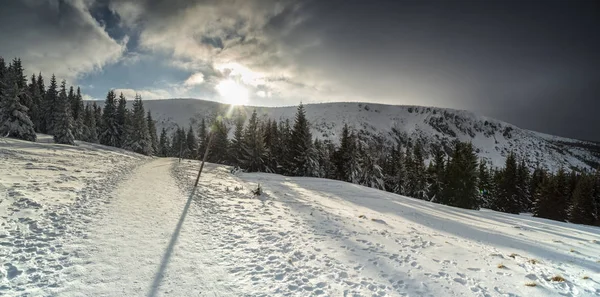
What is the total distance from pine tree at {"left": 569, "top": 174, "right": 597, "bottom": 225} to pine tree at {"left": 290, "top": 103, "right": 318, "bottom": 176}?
3995cm

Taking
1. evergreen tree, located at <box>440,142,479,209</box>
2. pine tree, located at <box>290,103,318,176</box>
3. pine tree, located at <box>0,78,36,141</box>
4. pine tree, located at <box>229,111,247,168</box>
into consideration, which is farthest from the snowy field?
pine tree, located at <box>0,78,36,141</box>

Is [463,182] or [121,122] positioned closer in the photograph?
[463,182]

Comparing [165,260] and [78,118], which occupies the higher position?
[78,118]

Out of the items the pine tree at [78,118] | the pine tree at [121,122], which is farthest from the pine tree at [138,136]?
the pine tree at [78,118]

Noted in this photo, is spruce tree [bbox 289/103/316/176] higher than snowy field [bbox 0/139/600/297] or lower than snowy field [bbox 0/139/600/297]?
higher

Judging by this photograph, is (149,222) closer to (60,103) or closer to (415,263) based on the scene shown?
(415,263)

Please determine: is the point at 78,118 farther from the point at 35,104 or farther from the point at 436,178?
the point at 436,178

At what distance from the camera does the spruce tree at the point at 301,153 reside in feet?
134

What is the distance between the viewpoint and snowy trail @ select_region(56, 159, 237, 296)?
5.93 m

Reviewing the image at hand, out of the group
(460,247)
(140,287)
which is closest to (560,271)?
(460,247)

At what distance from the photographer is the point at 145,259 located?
23.9 feet

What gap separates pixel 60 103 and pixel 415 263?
5995cm

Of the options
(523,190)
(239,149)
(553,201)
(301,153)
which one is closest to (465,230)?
(301,153)

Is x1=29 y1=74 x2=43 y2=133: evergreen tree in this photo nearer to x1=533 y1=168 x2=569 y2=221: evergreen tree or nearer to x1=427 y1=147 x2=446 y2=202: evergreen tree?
x1=427 y1=147 x2=446 y2=202: evergreen tree
